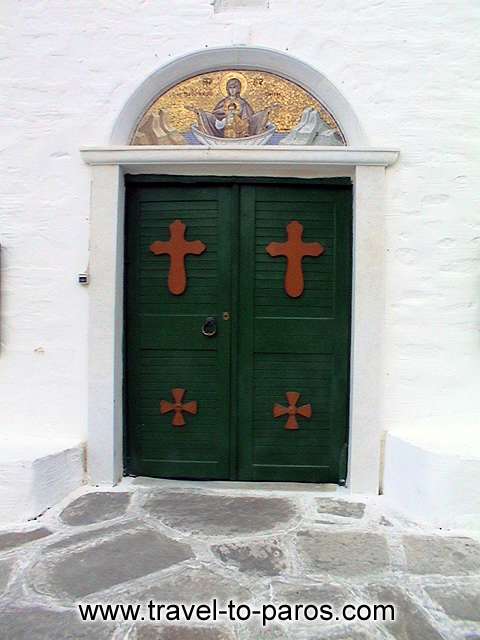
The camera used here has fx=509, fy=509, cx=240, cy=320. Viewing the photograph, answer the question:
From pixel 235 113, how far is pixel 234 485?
2.52 m

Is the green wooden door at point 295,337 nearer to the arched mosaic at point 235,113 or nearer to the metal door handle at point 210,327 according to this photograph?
the metal door handle at point 210,327

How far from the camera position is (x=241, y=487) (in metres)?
3.46

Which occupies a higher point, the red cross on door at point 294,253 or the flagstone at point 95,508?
the red cross on door at point 294,253

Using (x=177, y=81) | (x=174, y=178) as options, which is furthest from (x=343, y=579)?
(x=177, y=81)

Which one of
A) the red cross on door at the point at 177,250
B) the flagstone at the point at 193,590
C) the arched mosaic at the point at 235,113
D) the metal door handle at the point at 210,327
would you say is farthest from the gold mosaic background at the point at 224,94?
the flagstone at the point at 193,590

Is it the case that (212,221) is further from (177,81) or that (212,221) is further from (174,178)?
(177,81)

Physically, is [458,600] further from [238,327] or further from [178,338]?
[178,338]

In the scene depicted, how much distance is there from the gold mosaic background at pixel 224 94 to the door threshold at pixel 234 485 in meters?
2.40

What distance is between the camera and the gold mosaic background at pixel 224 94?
3404 millimetres

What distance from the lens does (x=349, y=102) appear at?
3.25 meters

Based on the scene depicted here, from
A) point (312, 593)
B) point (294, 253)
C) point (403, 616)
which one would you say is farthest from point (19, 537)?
point (294, 253)

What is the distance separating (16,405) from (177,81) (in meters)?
2.42

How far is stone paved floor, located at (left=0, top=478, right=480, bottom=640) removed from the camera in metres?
2.06

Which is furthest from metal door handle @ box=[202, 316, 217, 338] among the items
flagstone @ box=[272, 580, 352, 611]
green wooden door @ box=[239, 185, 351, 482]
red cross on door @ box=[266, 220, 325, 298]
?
flagstone @ box=[272, 580, 352, 611]
